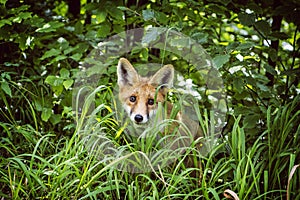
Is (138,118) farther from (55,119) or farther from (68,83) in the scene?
(55,119)

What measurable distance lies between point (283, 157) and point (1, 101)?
241 centimetres

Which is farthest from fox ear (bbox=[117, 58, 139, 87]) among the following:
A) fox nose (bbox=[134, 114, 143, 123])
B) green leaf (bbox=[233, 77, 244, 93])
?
green leaf (bbox=[233, 77, 244, 93])

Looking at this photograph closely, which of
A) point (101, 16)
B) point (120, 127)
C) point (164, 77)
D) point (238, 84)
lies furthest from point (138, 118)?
point (101, 16)

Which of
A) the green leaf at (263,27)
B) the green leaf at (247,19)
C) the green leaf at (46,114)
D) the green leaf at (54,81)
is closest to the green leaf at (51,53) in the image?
the green leaf at (54,81)

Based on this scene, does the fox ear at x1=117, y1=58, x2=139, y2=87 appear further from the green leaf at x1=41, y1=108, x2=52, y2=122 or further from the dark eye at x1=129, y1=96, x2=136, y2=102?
the green leaf at x1=41, y1=108, x2=52, y2=122

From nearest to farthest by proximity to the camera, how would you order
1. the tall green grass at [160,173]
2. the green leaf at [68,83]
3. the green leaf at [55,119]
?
the tall green grass at [160,173], the green leaf at [68,83], the green leaf at [55,119]

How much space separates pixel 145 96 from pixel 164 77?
237 millimetres

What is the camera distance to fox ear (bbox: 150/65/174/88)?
3.67m

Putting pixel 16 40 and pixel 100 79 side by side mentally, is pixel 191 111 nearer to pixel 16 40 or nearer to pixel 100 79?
pixel 100 79

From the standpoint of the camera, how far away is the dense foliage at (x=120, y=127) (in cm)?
302

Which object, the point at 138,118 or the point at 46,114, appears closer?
the point at 138,118

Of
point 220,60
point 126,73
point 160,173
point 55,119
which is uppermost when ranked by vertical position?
point 220,60

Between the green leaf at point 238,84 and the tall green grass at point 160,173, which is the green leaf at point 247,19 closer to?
the green leaf at point 238,84

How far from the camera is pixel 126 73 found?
3.76 meters
